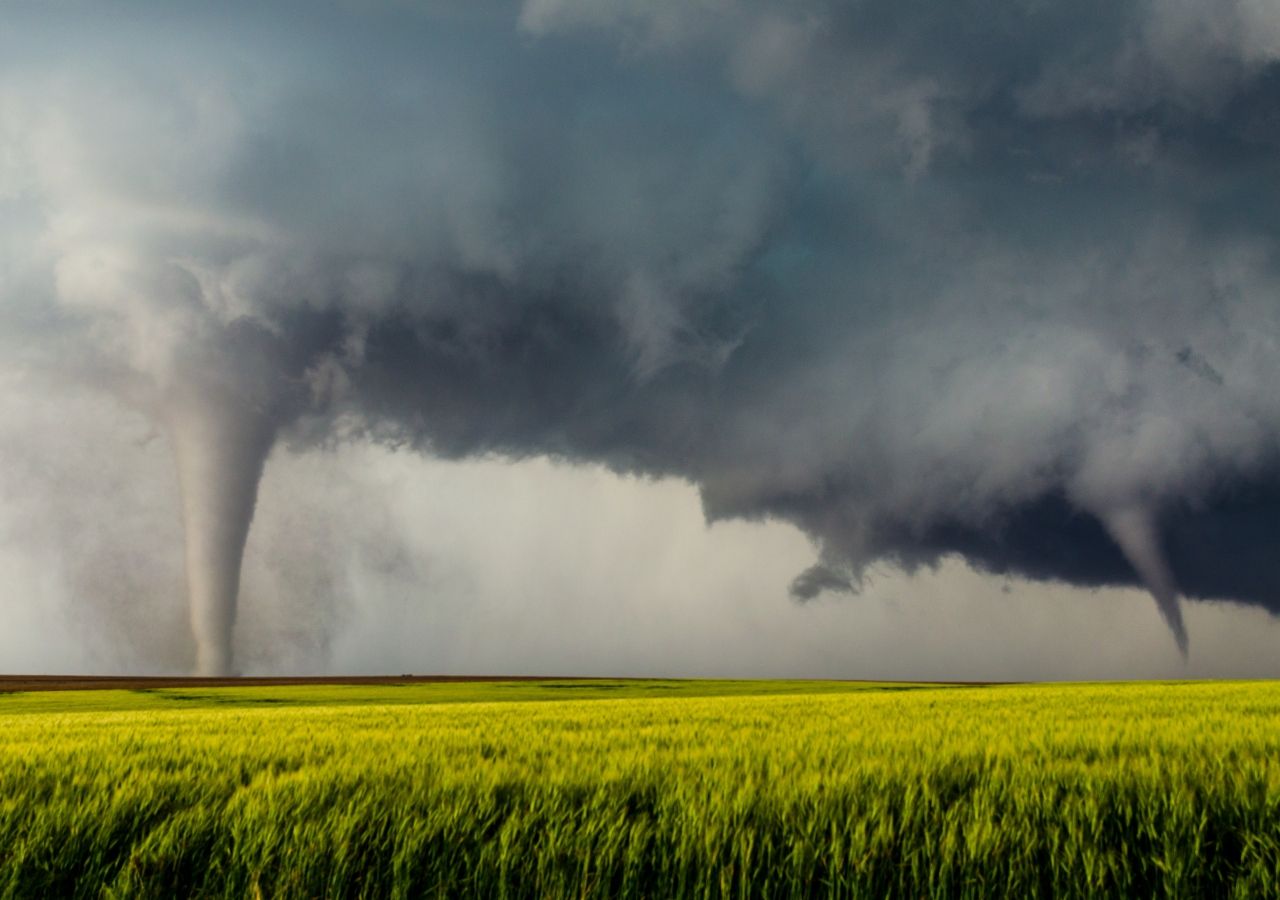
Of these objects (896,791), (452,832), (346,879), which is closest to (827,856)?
(896,791)

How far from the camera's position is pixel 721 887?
3486mm

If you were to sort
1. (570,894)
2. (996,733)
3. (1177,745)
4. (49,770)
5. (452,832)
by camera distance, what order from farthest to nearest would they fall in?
(996,733) < (1177,745) < (49,770) < (452,832) < (570,894)

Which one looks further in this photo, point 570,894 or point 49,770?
point 49,770

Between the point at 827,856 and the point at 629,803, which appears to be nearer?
the point at 827,856

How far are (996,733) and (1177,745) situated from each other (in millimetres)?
1720

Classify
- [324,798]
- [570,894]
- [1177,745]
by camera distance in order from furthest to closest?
1. [1177,745]
2. [324,798]
3. [570,894]

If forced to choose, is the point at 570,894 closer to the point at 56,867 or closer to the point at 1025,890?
the point at 1025,890

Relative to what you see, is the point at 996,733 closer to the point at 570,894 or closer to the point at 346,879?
the point at 570,894

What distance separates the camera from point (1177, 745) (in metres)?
7.17

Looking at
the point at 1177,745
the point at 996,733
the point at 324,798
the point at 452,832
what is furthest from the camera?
the point at 996,733

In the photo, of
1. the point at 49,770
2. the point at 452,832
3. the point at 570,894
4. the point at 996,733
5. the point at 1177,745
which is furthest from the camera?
the point at 996,733

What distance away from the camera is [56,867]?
3873 millimetres

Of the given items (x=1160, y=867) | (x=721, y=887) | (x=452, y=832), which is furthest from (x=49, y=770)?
(x=1160, y=867)

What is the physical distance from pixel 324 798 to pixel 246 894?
114cm
